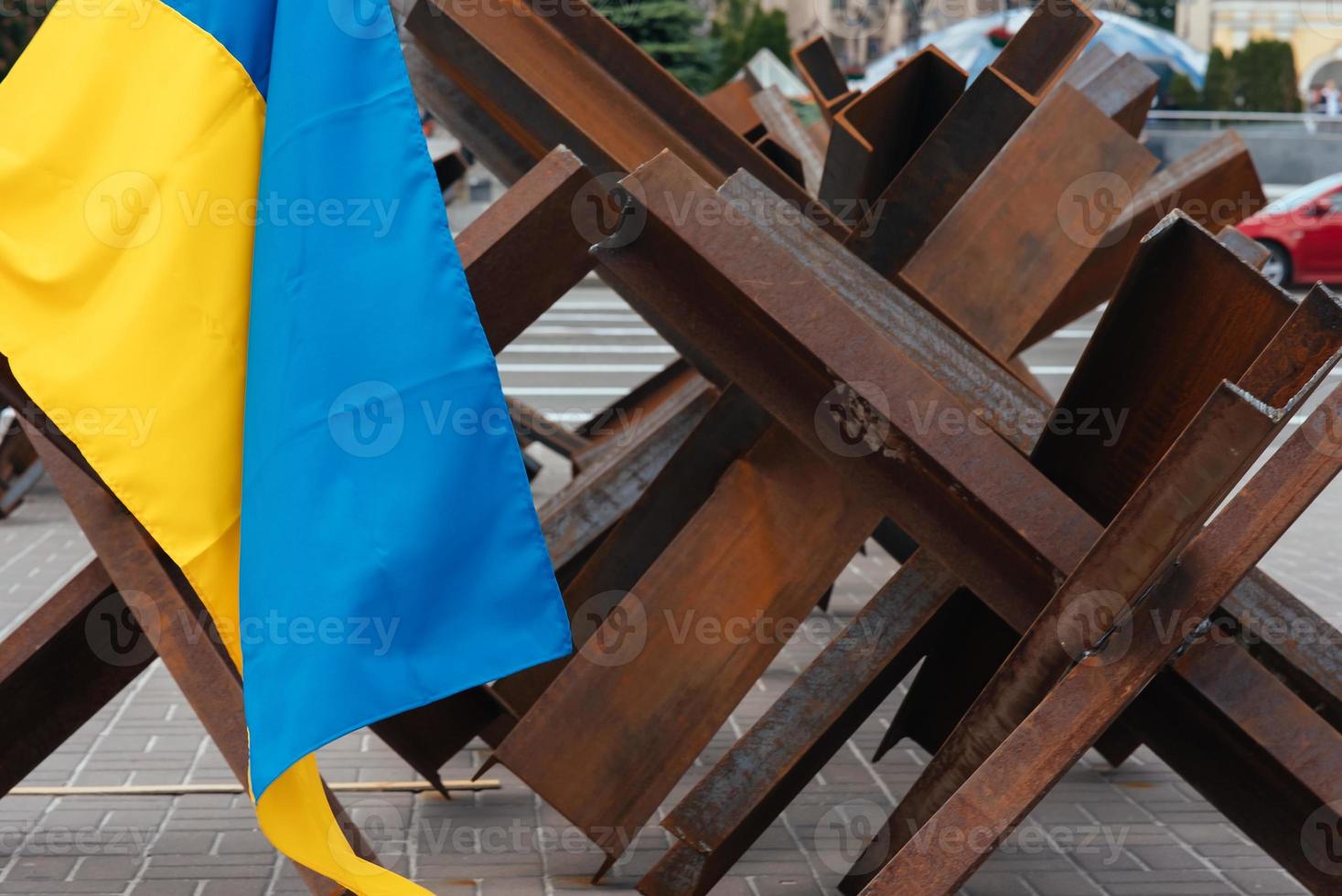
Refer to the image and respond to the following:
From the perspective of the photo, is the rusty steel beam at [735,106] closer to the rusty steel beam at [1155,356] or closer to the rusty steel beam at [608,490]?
the rusty steel beam at [608,490]

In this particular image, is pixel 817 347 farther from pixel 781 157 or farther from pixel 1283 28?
pixel 1283 28

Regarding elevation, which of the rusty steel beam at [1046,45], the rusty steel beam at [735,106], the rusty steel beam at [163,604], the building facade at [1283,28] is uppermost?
the building facade at [1283,28]

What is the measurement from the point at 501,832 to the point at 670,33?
895 inches

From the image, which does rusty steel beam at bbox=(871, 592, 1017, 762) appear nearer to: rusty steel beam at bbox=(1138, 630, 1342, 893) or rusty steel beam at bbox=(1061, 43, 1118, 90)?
rusty steel beam at bbox=(1138, 630, 1342, 893)

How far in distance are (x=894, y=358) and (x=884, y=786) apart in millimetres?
2070

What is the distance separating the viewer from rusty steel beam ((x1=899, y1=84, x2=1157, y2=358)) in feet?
12.8

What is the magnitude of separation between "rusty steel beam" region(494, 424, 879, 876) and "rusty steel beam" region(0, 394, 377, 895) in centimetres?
49

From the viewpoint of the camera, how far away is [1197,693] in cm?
297

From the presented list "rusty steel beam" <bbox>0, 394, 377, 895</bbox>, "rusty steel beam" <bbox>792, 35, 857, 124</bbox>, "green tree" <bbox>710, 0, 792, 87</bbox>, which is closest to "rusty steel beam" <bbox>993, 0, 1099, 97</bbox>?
"rusty steel beam" <bbox>792, 35, 857, 124</bbox>

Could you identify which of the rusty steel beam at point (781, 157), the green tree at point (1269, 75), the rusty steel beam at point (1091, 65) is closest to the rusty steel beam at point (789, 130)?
the rusty steel beam at point (1091, 65)

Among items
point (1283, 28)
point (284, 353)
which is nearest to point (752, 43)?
point (1283, 28)

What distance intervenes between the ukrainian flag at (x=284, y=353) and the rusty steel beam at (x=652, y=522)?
38.5 inches

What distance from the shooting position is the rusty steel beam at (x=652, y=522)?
3889 millimetres

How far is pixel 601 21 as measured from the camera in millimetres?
4312
